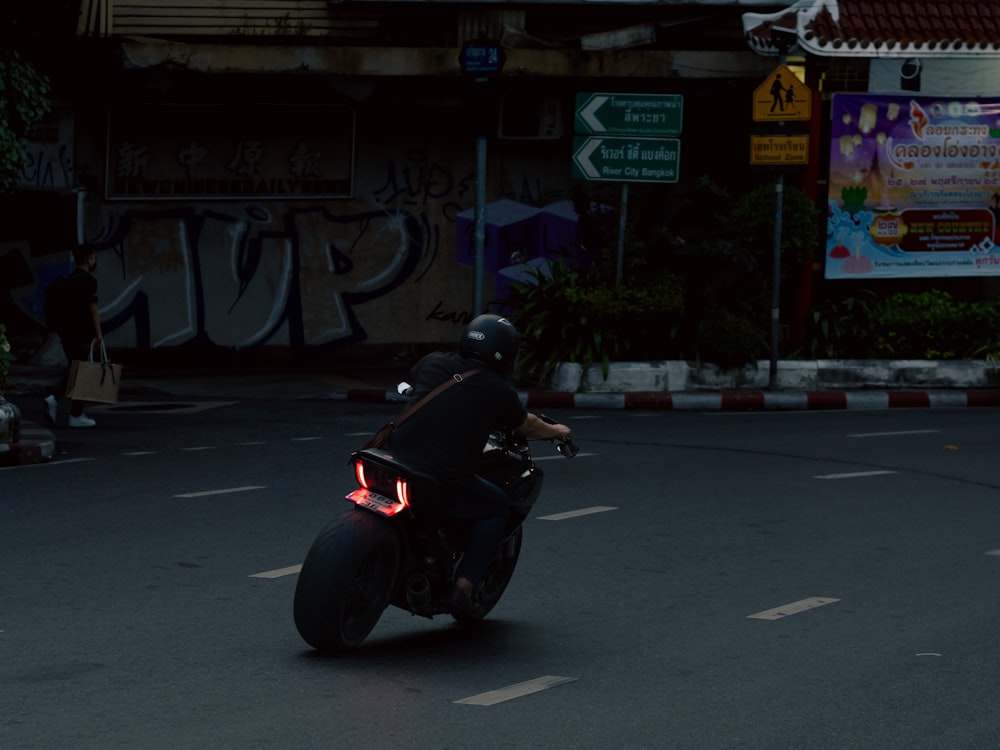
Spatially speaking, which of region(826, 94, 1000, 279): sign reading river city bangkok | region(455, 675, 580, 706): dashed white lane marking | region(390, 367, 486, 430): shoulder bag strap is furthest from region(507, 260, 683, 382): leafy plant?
region(455, 675, 580, 706): dashed white lane marking

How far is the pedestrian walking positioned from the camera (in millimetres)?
15750

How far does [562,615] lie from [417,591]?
43.4 inches

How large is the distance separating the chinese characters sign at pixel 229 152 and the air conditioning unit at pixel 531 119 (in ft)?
6.71

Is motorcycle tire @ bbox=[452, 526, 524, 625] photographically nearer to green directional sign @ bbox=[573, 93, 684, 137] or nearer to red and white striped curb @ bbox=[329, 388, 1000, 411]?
red and white striped curb @ bbox=[329, 388, 1000, 411]

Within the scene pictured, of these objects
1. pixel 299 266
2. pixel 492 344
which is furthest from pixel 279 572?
pixel 299 266

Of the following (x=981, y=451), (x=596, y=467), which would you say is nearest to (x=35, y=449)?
(x=596, y=467)

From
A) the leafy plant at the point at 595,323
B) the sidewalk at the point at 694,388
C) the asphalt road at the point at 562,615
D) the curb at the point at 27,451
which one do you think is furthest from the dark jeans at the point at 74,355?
the leafy plant at the point at 595,323

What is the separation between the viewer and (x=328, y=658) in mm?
6777

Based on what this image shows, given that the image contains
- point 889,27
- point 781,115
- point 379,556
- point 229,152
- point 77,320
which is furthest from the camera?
point 229,152

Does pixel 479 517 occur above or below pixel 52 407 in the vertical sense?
above

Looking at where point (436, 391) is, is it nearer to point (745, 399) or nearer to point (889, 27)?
point (745, 399)

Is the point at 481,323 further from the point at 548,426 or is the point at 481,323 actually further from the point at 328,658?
the point at 328,658

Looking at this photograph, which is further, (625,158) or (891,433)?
(625,158)

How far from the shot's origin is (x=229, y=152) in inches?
874
